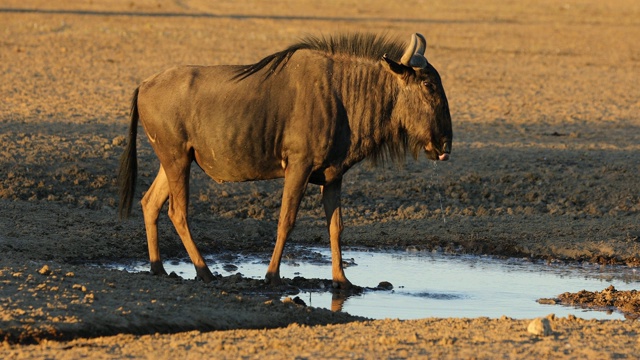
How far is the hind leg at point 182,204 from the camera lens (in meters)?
9.30

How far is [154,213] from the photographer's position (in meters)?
9.65

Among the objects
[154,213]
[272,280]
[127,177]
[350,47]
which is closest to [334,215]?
[272,280]

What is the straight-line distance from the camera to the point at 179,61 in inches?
860

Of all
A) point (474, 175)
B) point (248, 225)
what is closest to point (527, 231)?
point (474, 175)

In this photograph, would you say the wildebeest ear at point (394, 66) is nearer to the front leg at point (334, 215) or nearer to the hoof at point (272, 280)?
the front leg at point (334, 215)

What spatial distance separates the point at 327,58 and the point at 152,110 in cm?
138

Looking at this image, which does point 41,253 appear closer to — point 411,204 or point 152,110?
point 152,110

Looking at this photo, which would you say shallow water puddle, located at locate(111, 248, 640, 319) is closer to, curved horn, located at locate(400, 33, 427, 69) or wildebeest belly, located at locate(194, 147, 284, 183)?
wildebeest belly, located at locate(194, 147, 284, 183)

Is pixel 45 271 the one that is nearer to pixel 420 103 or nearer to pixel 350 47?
pixel 350 47

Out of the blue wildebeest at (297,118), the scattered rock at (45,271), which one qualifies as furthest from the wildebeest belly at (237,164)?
the scattered rock at (45,271)

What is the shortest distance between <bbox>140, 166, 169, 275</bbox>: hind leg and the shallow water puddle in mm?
330

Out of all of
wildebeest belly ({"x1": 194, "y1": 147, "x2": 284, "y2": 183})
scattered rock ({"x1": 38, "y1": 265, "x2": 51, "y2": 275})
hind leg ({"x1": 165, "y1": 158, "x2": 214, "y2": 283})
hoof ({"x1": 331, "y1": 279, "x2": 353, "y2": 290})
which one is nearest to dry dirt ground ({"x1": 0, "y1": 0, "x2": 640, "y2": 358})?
scattered rock ({"x1": 38, "y1": 265, "x2": 51, "y2": 275})

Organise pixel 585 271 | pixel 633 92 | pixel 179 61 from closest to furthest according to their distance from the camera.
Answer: pixel 585 271 < pixel 633 92 < pixel 179 61

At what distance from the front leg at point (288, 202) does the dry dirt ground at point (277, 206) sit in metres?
0.22
